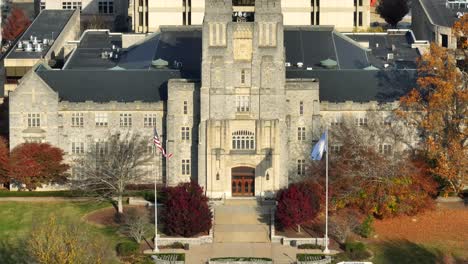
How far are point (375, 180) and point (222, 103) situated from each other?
18.4 metres

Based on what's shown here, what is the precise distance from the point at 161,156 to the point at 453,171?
105 feet

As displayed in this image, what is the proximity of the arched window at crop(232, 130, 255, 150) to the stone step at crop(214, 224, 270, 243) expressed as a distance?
1107 centimetres

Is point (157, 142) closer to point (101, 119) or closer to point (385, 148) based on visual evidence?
point (101, 119)

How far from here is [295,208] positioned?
15000 cm

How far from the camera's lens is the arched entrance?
161875 mm

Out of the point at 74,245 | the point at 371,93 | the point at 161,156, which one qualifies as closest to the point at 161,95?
the point at 161,156

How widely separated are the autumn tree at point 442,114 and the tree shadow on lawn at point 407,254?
43.6ft

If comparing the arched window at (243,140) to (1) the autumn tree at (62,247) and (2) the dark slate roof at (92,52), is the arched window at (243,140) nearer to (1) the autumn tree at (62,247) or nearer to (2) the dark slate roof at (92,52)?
(1) the autumn tree at (62,247)

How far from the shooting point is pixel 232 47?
15938 cm

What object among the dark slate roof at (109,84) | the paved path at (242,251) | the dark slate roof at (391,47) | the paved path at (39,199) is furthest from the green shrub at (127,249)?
the dark slate roof at (391,47)

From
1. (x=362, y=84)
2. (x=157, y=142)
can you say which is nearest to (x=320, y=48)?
(x=362, y=84)

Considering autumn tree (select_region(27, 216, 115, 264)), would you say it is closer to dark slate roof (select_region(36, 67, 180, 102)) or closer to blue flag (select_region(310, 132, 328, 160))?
blue flag (select_region(310, 132, 328, 160))

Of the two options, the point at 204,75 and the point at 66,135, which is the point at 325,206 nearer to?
the point at 204,75

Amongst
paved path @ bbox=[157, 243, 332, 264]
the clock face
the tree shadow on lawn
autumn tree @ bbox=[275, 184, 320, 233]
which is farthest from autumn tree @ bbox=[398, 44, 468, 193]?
paved path @ bbox=[157, 243, 332, 264]
